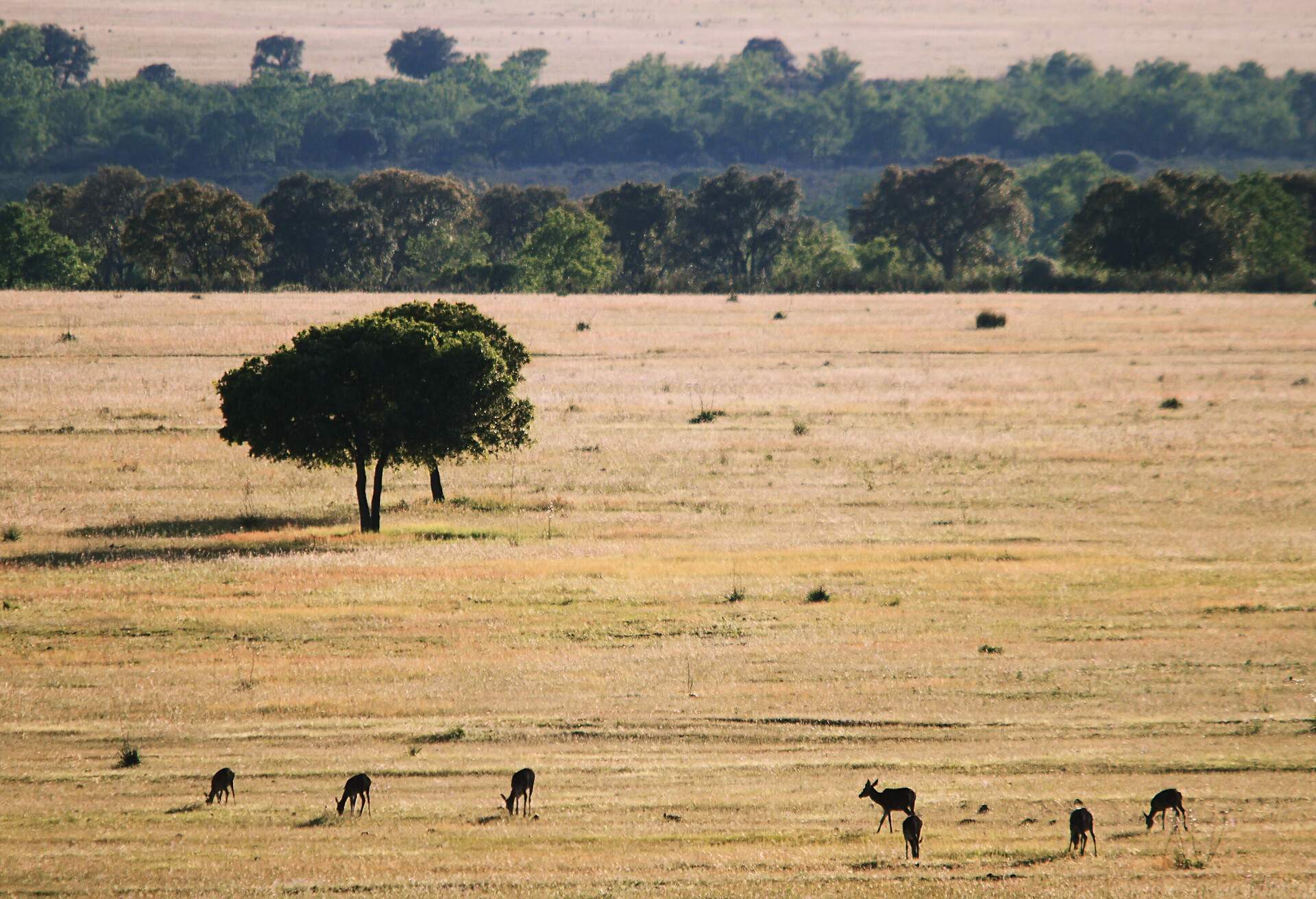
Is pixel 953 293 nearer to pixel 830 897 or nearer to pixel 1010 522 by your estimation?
pixel 1010 522

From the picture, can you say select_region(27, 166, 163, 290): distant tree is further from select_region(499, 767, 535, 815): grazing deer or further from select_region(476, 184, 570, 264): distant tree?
select_region(499, 767, 535, 815): grazing deer

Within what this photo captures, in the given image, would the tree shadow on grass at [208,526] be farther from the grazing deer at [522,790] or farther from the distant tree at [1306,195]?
the distant tree at [1306,195]

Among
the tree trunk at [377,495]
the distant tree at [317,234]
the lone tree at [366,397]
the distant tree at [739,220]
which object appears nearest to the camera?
the lone tree at [366,397]

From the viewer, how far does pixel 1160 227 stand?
392 ft

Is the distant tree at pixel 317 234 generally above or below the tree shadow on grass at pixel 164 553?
above

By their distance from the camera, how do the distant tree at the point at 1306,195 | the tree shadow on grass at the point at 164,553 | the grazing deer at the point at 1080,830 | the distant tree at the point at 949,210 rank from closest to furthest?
the grazing deer at the point at 1080,830
the tree shadow on grass at the point at 164,553
the distant tree at the point at 1306,195
the distant tree at the point at 949,210

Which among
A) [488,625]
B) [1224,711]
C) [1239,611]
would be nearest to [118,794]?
[488,625]

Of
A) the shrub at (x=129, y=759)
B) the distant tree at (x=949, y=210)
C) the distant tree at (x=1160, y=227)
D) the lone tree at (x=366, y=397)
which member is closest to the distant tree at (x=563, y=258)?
the distant tree at (x=949, y=210)

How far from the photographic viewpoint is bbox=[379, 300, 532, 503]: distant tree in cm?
3644

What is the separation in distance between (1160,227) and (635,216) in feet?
161

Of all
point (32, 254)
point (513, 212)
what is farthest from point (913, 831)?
point (513, 212)

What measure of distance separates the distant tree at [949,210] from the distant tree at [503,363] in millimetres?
108466

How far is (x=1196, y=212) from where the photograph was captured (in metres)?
119

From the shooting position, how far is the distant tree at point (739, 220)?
14412cm
